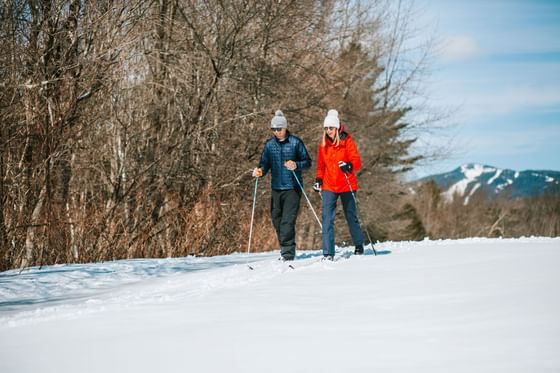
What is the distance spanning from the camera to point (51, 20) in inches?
482

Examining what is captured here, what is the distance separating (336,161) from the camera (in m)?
9.62

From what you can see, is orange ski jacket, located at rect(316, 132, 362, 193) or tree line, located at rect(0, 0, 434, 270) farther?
tree line, located at rect(0, 0, 434, 270)

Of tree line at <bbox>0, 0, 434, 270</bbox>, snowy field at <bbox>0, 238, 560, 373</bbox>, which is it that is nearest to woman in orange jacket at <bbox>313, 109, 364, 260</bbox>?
snowy field at <bbox>0, 238, 560, 373</bbox>

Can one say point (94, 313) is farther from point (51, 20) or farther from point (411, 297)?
point (51, 20)

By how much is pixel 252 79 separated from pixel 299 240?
10566 mm

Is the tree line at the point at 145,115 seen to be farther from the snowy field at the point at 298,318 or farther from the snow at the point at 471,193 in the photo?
the snow at the point at 471,193

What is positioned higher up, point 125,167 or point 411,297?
point 125,167

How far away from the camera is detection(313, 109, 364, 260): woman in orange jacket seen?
30.9 feet

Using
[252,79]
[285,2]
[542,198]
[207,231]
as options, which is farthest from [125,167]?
[542,198]

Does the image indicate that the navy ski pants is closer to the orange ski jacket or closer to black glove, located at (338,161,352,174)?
the orange ski jacket

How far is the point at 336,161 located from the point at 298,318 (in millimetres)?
4432

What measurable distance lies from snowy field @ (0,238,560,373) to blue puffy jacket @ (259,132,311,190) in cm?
138

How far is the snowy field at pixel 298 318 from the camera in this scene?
13.8 feet

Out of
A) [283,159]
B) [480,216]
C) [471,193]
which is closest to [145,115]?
[283,159]
